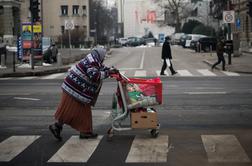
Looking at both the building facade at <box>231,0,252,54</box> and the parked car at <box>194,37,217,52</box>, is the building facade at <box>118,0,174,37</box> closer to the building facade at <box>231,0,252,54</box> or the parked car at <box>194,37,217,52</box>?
the building facade at <box>231,0,252,54</box>

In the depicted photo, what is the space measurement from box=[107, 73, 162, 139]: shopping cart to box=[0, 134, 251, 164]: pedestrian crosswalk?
26 centimetres

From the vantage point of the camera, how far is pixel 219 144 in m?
8.88

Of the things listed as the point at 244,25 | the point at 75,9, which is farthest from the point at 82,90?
the point at 75,9

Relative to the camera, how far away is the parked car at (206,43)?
50.9m

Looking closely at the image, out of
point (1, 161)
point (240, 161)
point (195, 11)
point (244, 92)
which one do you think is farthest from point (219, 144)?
point (195, 11)

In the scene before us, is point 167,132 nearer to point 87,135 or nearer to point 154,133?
point 154,133

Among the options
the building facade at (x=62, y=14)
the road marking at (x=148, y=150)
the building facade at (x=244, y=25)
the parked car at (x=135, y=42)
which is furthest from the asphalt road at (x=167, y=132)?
the building facade at (x=62, y=14)

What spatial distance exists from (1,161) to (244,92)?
1007 cm

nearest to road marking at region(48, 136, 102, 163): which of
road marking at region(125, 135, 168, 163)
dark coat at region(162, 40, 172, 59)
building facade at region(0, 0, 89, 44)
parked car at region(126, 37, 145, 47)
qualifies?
road marking at region(125, 135, 168, 163)

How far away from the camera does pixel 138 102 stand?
31.0 feet

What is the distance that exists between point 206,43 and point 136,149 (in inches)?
1716

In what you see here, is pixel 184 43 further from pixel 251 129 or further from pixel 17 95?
pixel 251 129

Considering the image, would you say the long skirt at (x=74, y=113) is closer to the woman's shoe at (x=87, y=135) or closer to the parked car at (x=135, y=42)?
the woman's shoe at (x=87, y=135)

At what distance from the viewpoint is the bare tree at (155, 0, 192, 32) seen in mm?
100875
